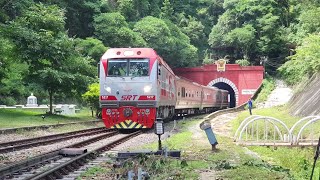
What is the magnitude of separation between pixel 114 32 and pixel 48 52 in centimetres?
1812

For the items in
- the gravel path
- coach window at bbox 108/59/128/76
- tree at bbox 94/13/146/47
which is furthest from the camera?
tree at bbox 94/13/146/47

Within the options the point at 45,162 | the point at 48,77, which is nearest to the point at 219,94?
the point at 48,77

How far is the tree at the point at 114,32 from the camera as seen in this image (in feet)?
133

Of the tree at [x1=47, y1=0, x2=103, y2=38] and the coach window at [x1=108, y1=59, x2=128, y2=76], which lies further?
the tree at [x1=47, y1=0, x2=103, y2=38]

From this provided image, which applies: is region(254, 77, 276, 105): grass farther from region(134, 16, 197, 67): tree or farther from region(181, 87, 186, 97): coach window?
region(181, 87, 186, 97): coach window

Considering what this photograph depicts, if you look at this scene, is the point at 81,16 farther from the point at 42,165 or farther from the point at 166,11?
the point at 42,165

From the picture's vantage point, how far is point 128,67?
1658cm

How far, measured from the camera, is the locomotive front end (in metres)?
16.3

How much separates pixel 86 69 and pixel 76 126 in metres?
5.68

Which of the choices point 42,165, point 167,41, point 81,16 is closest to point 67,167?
point 42,165

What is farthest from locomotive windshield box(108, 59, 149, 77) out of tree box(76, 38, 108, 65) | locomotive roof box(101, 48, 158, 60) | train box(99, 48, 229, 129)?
tree box(76, 38, 108, 65)

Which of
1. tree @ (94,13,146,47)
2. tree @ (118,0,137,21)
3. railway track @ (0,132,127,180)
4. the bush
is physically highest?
tree @ (118,0,137,21)

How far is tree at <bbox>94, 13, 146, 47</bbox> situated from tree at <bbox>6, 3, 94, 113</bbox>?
15.2 metres

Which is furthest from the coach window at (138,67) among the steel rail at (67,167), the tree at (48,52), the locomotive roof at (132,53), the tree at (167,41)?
the tree at (167,41)
